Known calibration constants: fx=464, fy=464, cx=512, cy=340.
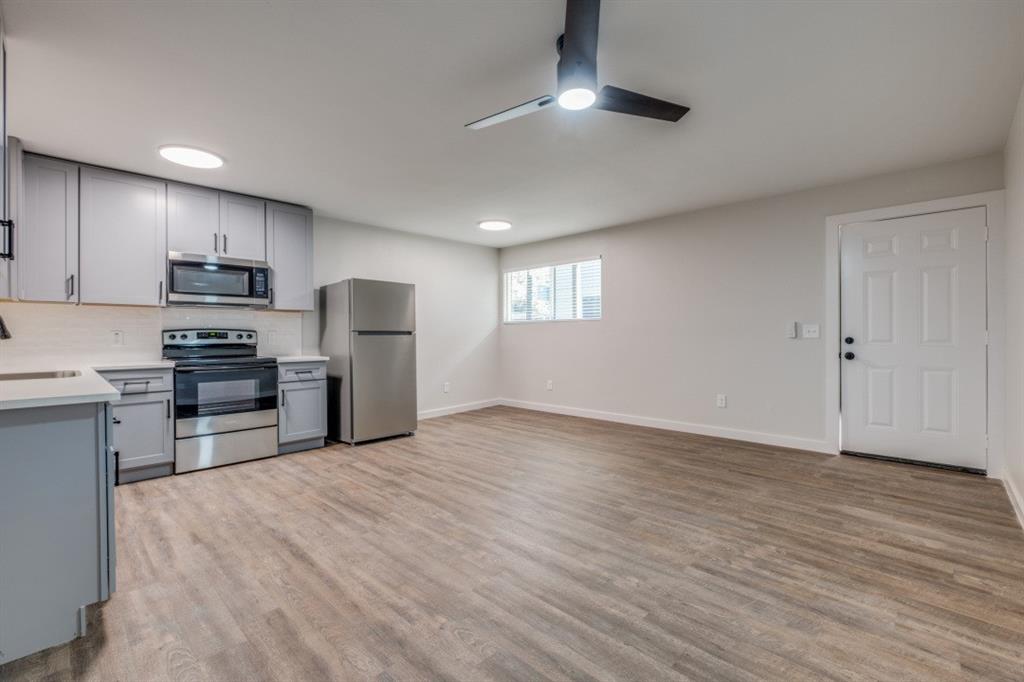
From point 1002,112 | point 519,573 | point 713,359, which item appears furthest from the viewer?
point 713,359

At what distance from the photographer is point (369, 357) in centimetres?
470

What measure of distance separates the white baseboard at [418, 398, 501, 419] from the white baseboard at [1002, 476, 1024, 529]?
5203 millimetres

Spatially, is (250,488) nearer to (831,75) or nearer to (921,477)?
(831,75)

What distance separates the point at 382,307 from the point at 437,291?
1.50 m

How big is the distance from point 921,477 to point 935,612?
2.19 m

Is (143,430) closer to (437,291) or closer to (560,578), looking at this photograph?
(560,578)

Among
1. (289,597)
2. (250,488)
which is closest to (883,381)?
(289,597)

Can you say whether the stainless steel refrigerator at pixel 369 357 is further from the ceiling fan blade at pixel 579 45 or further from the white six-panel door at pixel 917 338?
the white six-panel door at pixel 917 338

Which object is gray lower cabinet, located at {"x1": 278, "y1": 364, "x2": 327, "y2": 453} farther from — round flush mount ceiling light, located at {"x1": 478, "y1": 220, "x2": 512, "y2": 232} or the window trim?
the window trim

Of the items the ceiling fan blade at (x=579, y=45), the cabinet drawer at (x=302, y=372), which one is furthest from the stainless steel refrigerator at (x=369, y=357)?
the ceiling fan blade at (x=579, y=45)

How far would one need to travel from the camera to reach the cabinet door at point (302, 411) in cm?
425

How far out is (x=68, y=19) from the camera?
191cm

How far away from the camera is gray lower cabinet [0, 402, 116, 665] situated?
1.52 m

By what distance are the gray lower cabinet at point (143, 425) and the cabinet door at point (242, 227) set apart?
122cm
